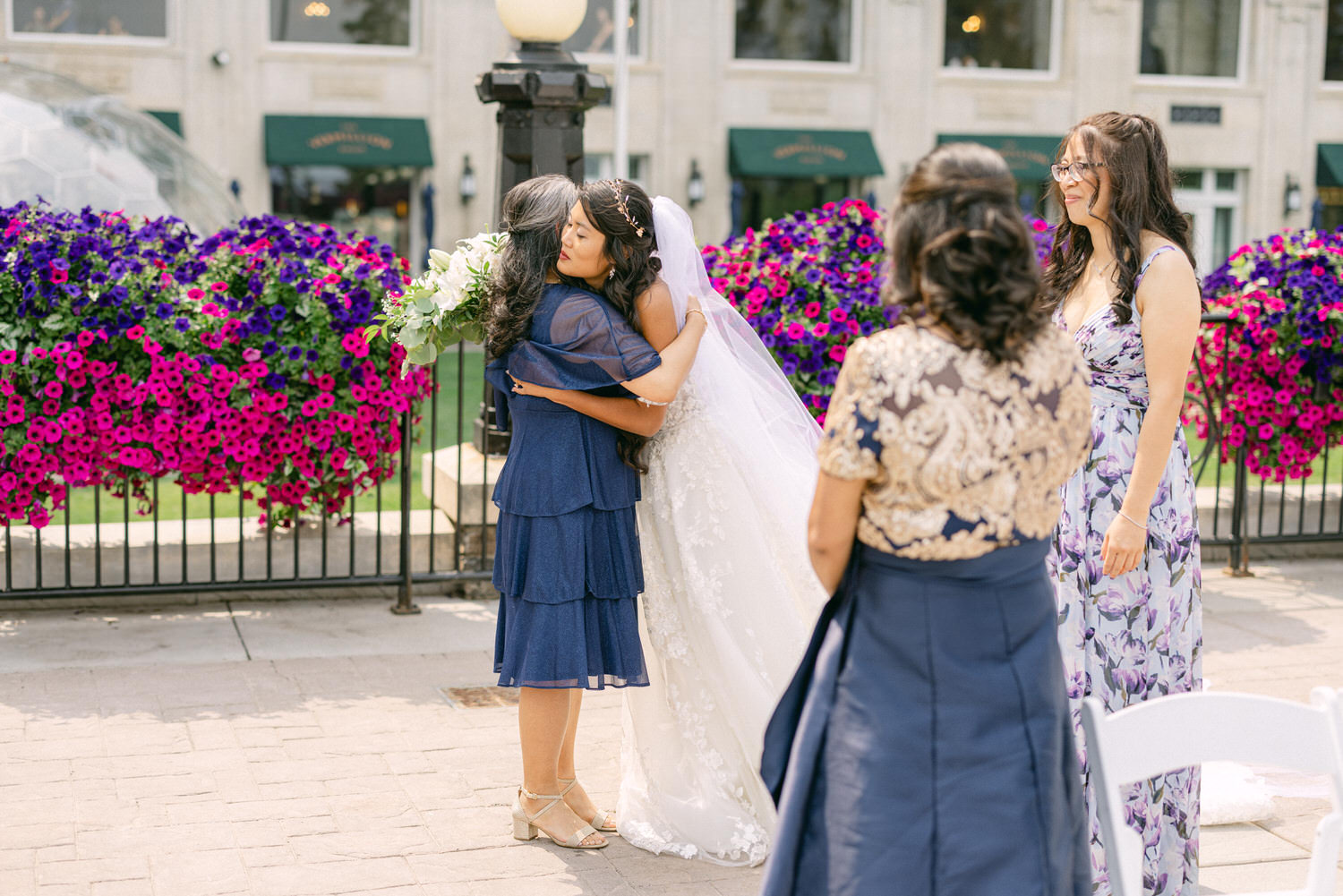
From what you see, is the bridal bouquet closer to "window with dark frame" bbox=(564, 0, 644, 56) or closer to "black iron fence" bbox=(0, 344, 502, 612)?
"black iron fence" bbox=(0, 344, 502, 612)

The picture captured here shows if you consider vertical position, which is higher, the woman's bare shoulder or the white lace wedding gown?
the woman's bare shoulder

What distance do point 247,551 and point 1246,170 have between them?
26256 millimetres

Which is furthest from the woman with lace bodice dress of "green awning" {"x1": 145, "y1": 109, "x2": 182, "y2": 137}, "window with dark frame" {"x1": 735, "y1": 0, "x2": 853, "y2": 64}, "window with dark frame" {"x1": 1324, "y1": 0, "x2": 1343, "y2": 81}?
"window with dark frame" {"x1": 1324, "y1": 0, "x2": 1343, "y2": 81}

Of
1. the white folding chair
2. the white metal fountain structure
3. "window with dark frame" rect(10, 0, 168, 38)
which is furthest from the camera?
"window with dark frame" rect(10, 0, 168, 38)

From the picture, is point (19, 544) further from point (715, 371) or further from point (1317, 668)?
point (1317, 668)

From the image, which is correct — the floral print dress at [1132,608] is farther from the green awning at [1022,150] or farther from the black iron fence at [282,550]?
the green awning at [1022,150]

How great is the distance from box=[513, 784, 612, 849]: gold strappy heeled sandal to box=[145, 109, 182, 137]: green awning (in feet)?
69.1

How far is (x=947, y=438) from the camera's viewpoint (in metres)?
2.37

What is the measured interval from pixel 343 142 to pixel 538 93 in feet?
57.0

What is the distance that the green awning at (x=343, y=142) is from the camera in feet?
76.3


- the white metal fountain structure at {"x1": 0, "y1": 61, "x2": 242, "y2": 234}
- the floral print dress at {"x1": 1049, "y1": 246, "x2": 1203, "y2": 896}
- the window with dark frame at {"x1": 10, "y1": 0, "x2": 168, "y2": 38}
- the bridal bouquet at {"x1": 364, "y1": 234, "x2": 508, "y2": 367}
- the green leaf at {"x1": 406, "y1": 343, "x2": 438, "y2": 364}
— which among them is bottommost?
the floral print dress at {"x1": 1049, "y1": 246, "x2": 1203, "y2": 896}

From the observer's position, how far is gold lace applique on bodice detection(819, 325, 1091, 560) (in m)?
2.37

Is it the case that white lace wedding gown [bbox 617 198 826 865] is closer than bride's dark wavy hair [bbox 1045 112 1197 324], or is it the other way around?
bride's dark wavy hair [bbox 1045 112 1197 324]

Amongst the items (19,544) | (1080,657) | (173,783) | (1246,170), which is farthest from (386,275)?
(1246,170)
